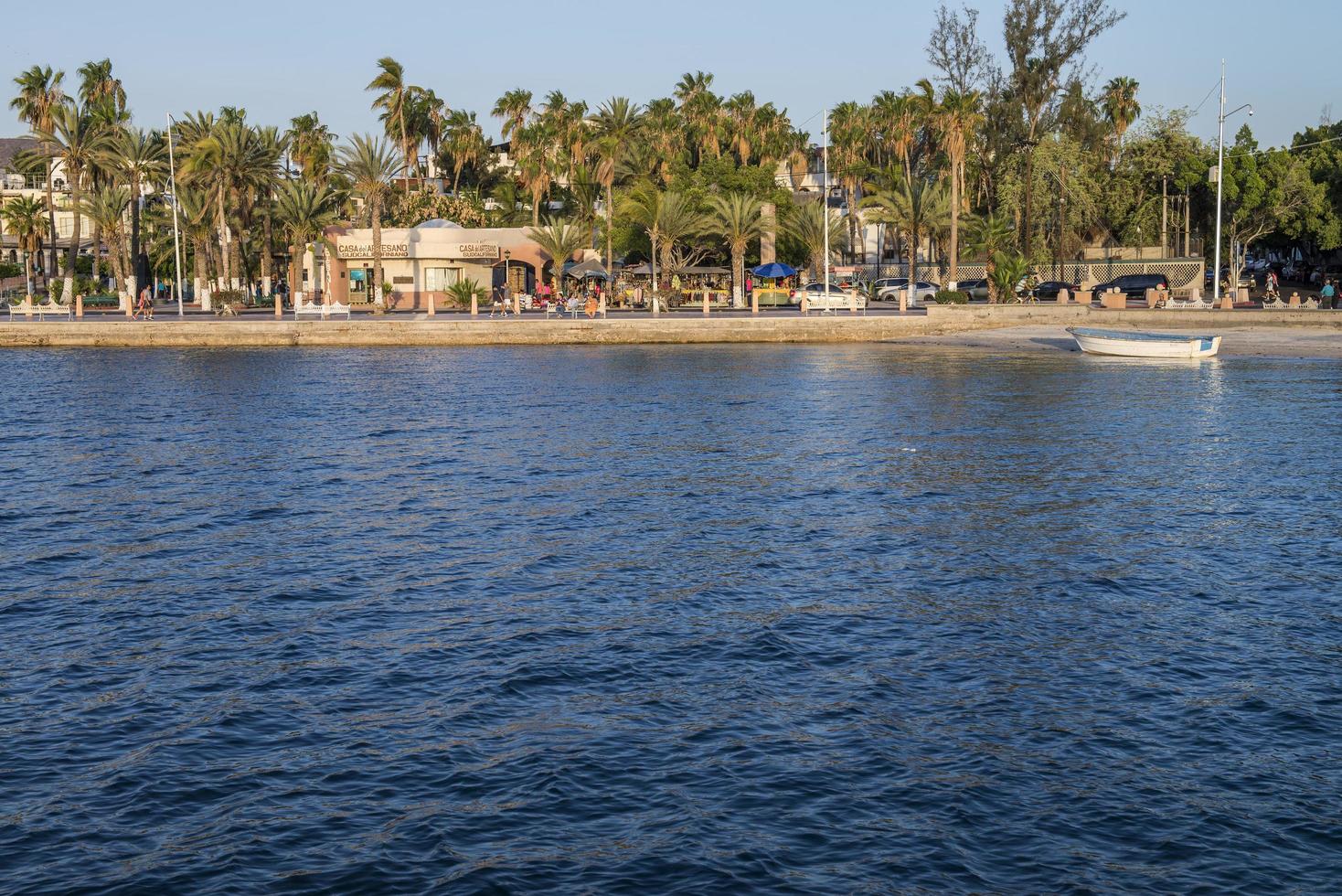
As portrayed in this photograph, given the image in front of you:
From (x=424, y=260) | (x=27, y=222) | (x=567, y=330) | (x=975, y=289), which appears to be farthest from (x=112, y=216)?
(x=975, y=289)

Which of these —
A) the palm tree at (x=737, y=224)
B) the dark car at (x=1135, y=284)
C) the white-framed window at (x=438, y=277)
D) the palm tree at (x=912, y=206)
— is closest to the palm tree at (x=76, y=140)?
the white-framed window at (x=438, y=277)

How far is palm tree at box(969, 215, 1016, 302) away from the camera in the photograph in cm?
8031

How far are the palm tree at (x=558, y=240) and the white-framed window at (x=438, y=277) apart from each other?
4.70 meters

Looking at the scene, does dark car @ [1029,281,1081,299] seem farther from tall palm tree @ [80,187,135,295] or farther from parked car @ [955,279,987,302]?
tall palm tree @ [80,187,135,295]

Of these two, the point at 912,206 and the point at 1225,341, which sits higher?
the point at 912,206

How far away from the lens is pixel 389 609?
15.1 metres

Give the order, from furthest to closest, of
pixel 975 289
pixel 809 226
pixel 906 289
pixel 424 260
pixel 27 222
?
pixel 27 222 → pixel 809 226 → pixel 424 260 → pixel 975 289 → pixel 906 289

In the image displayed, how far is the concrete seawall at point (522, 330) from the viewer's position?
5906 centimetres

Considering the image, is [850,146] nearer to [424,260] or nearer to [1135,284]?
[1135,284]

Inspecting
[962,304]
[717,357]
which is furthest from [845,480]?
[962,304]

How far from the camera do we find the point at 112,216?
78.8 metres

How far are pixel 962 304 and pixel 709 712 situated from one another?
52.3 metres

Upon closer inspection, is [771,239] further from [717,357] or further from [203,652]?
[203,652]

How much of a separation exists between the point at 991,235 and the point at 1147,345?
32.3 meters
